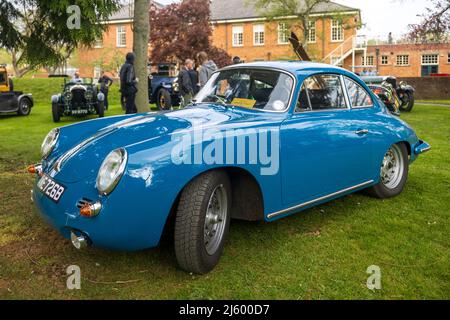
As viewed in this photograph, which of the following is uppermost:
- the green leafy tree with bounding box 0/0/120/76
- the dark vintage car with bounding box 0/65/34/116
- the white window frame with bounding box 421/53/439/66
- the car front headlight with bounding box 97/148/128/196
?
the white window frame with bounding box 421/53/439/66

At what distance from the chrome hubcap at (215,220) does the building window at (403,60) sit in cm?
4445

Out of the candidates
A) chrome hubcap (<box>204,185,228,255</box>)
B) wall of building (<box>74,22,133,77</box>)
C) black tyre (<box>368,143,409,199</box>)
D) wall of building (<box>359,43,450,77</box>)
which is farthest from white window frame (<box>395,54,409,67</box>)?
chrome hubcap (<box>204,185,228,255</box>)

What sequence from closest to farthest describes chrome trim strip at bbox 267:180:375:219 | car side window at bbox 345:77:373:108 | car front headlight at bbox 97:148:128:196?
1. car front headlight at bbox 97:148:128:196
2. chrome trim strip at bbox 267:180:375:219
3. car side window at bbox 345:77:373:108

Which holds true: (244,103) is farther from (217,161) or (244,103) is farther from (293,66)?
(217,161)

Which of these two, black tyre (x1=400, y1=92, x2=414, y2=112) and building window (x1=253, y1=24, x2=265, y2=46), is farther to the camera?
building window (x1=253, y1=24, x2=265, y2=46)

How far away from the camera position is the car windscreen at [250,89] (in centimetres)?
380

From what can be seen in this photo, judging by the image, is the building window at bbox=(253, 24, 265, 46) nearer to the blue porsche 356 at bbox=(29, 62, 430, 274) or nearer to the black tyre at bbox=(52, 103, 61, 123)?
the black tyre at bbox=(52, 103, 61, 123)

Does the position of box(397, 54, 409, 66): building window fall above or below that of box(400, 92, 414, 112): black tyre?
above

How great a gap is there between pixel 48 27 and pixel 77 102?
7.69 metres

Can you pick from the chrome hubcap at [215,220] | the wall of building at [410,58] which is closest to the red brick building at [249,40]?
the wall of building at [410,58]

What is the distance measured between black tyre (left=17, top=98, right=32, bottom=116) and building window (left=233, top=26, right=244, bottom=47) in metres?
26.8

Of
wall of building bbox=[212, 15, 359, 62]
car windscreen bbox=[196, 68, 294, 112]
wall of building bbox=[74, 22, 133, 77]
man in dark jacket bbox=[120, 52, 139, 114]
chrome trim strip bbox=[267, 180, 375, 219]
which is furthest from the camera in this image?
wall of building bbox=[74, 22, 133, 77]

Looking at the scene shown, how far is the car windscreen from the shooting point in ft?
12.5
